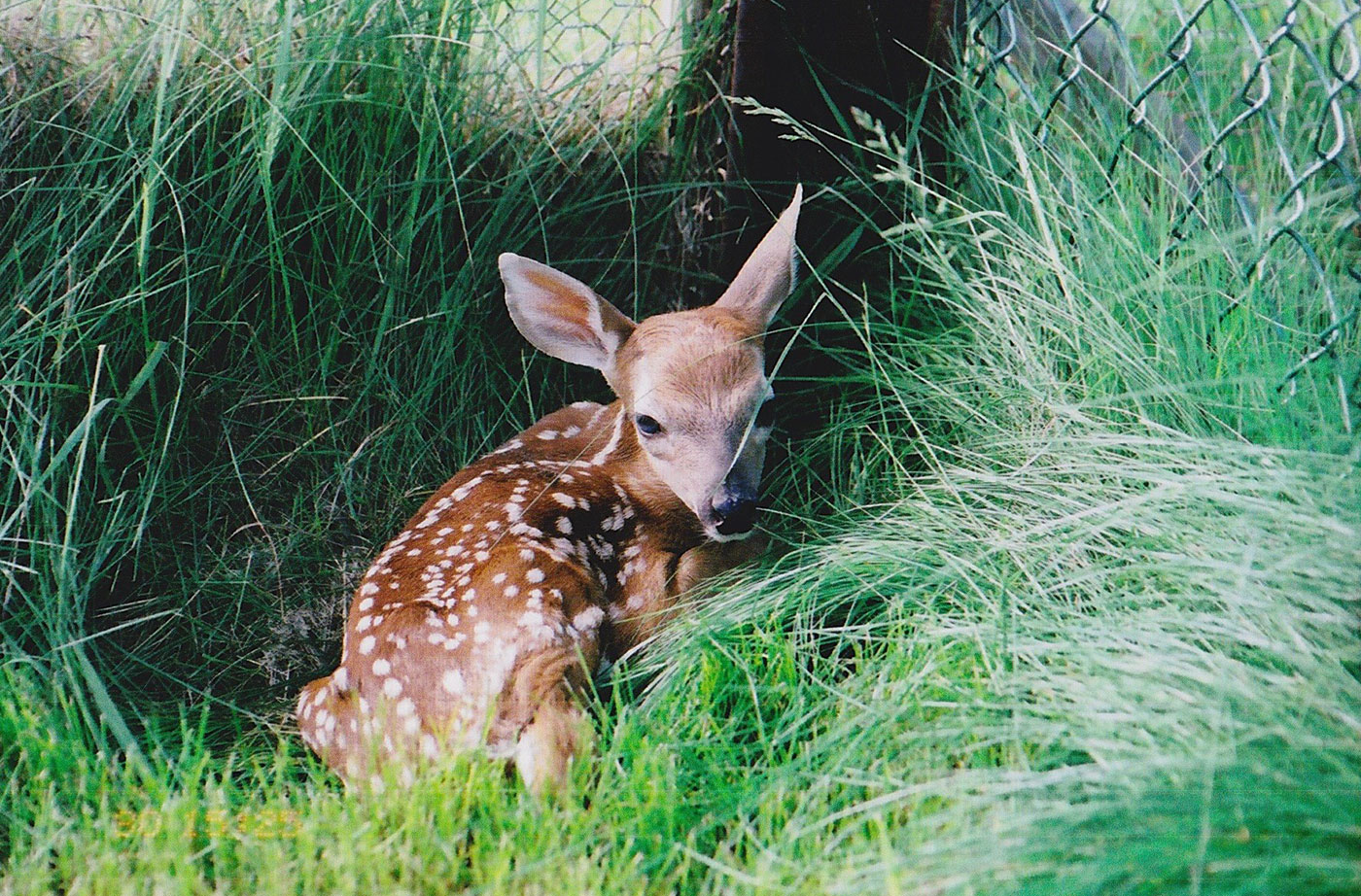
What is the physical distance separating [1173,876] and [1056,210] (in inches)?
69.7

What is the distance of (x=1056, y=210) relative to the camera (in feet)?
10.2

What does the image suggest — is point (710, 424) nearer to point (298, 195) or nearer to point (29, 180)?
point (298, 195)

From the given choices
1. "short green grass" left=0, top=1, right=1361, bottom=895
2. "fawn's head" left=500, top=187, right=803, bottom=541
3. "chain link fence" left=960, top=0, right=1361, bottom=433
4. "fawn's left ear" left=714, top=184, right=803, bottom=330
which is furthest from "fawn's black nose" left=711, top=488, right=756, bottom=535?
"chain link fence" left=960, top=0, right=1361, bottom=433

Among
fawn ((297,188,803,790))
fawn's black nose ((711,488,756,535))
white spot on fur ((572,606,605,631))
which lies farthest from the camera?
fawn's black nose ((711,488,756,535))

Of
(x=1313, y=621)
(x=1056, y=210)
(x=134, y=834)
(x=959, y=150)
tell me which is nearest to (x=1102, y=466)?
(x=1313, y=621)

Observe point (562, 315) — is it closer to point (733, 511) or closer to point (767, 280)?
point (767, 280)

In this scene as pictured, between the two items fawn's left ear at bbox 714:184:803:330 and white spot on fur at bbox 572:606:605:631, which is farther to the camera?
fawn's left ear at bbox 714:184:803:330

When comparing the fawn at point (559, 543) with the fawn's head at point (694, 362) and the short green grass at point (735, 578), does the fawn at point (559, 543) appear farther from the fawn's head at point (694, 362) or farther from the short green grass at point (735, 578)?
the short green grass at point (735, 578)

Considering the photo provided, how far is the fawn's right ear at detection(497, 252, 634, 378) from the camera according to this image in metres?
3.19

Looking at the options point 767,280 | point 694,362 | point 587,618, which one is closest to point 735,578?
point 587,618

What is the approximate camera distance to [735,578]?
3070 millimetres

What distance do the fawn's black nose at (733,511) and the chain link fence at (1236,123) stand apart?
1.05 meters

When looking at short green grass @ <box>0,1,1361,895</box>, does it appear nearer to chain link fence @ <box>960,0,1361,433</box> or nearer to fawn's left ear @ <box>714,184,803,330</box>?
chain link fence @ <box>960,0,1361,433</box>

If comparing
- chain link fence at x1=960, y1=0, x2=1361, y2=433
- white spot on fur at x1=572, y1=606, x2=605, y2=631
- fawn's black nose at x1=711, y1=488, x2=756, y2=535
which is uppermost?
chain link fence at x1=960, y1=0, x2=1361, y2=433
